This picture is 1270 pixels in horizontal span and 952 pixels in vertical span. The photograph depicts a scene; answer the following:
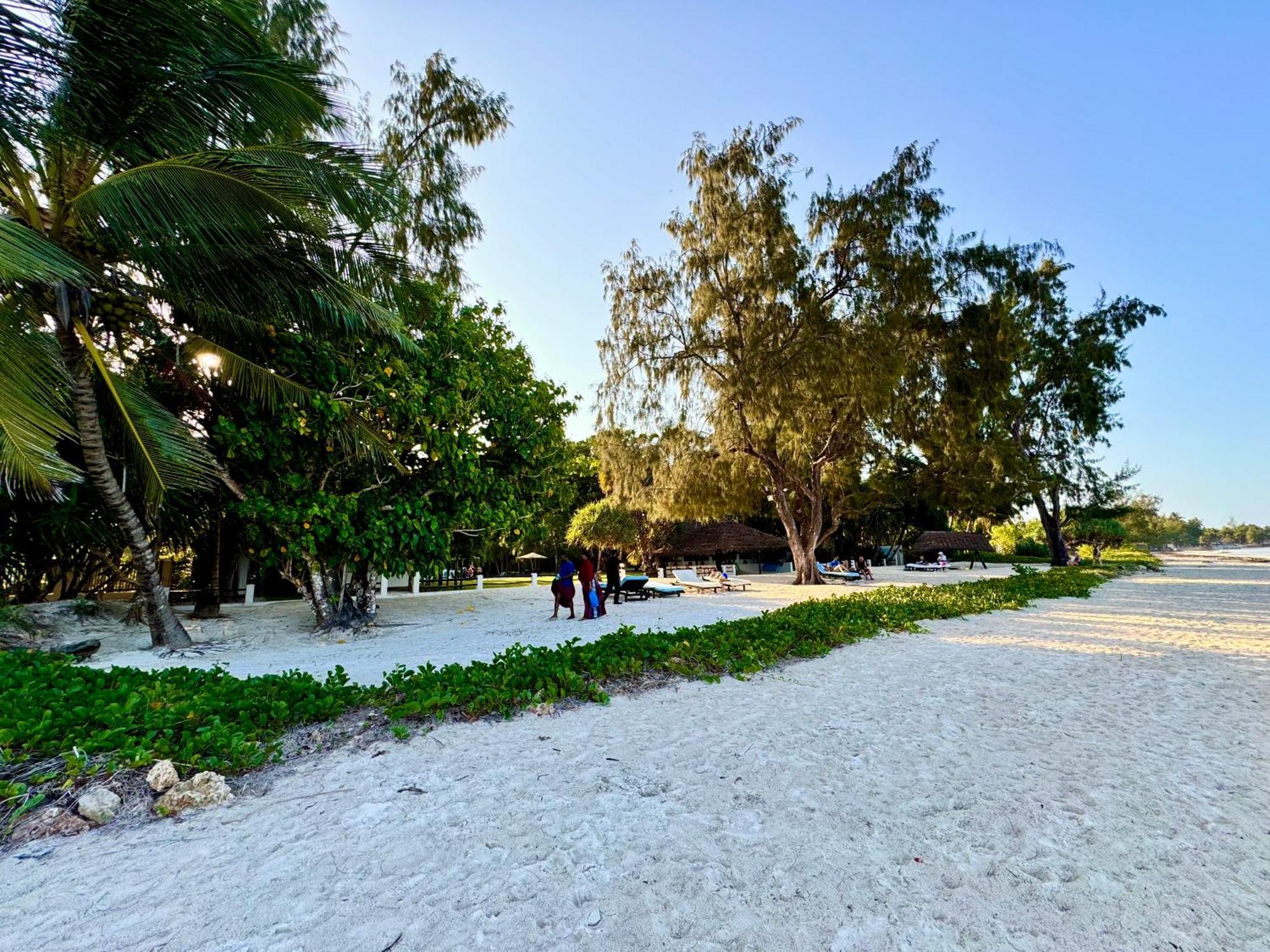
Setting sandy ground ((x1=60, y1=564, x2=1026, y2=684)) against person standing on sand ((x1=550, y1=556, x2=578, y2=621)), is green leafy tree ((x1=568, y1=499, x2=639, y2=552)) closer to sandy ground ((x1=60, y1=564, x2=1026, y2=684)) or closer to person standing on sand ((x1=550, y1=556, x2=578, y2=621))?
sandy ground ((x1=60, y1=564, x2=1026, y2=684))

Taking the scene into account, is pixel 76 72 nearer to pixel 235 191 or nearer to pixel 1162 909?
pixel 235 191

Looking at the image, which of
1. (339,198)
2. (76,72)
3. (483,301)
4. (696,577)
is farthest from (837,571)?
(76,72)

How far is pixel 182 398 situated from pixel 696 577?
18.2 metres

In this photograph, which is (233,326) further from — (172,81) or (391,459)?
(172,81)

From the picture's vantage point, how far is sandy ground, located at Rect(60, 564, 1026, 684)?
8.66 metres

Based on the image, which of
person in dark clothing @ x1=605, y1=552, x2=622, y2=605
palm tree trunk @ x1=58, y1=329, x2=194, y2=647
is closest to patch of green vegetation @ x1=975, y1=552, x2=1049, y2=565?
person in dark clothing @ x1=605, y1=552, x2=622, y2=605

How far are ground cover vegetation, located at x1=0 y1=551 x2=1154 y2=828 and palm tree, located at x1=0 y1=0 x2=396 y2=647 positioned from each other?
2446mm

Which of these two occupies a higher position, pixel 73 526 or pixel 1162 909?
pixel 73 526

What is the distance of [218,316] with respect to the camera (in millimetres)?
9180

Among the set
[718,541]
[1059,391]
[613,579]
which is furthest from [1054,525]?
[613,579]

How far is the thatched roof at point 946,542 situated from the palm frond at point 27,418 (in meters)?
43.1

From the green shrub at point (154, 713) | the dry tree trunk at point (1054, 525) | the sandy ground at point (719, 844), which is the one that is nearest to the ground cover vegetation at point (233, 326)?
the green shrub at point (154, 713)

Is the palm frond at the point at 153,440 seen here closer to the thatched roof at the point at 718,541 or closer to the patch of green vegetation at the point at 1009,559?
the thatched roof at the point at 718,541

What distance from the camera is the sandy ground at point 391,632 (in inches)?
341
